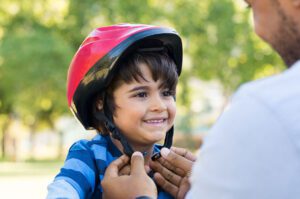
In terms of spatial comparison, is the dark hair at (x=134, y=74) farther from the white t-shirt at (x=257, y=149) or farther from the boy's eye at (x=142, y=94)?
the white t-shirt at (x=257, y=149)

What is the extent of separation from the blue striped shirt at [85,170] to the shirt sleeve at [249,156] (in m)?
1.44

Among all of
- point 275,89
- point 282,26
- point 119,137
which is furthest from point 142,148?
point 275,89

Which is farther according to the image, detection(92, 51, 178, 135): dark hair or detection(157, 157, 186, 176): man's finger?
detection(92, 51, 178, 135): dark hair

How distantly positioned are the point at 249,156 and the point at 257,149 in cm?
2

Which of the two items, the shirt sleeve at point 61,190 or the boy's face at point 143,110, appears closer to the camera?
the shirt sleeve at point 61,190

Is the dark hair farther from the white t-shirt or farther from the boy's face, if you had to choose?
the white t-shirt

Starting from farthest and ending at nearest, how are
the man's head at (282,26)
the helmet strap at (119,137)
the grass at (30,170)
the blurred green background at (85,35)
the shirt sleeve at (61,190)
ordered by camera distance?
the blurred green background at (85,35), the grass at (30,170), the helmet strap at (119,137), the shirt sleeve at (61,190), the man's head at (282,26)

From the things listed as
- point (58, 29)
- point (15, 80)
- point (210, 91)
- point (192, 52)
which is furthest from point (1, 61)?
point (210, 91)


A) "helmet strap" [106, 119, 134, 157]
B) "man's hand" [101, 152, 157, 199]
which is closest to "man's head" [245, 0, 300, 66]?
"man's hand" [101, 152, 157, 199]

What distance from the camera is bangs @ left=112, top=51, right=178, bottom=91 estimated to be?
312cm

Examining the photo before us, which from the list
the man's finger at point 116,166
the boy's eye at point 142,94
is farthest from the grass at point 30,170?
the man's finger at point 116,166

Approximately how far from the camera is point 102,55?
3.16m

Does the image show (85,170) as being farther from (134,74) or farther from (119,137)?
(134,74)

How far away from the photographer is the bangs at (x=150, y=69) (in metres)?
3.12
